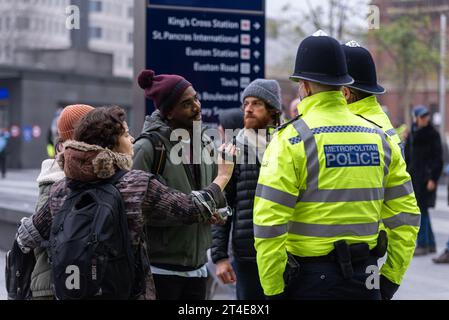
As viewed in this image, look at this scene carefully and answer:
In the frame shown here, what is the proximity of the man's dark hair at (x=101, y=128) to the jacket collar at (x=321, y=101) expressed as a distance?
0.80 m

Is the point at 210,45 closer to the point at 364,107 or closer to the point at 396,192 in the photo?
the point at 364,107

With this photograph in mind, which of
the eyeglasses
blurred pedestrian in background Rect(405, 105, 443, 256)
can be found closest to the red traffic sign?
blurred pedestrian in background Rect(405, 105, 443, 256)

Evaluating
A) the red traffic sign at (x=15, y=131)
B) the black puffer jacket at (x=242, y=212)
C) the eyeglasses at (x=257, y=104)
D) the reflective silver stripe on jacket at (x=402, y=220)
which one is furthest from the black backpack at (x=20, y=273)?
the red traffic sign at (x=15, y=131)

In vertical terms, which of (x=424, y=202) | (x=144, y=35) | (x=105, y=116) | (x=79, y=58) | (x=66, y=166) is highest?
(x=79, y=58)

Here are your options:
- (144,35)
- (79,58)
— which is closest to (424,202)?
(144,35)

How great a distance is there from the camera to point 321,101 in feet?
11.1

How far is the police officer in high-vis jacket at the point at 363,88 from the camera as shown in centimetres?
406

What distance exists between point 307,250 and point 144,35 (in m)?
3.76

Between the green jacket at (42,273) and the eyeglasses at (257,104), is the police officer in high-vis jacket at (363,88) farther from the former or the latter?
the green jacket at (42,273)

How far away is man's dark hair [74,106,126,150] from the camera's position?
3.29 m

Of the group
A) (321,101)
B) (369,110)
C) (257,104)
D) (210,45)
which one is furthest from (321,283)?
(210,45)

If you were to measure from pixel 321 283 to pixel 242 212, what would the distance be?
4.77 feet
